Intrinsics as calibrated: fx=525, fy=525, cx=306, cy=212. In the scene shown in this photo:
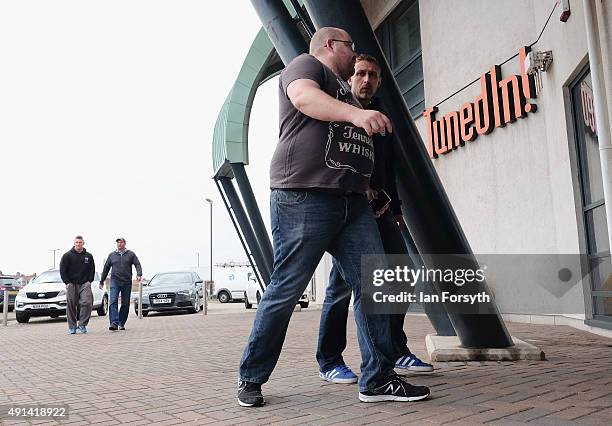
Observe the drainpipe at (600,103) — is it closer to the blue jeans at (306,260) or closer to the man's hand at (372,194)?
the man's hand at (372,194)

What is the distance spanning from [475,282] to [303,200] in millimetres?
1944

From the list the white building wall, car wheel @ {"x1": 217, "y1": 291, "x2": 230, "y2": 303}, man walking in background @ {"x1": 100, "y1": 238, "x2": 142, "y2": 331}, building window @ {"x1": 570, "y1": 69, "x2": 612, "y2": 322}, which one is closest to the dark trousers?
man walking in background @ {"x1": 100, "y1": 238, "x2": 142, "y2": 331}

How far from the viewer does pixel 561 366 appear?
378 cm

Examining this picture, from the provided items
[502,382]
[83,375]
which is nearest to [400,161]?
[502,382]

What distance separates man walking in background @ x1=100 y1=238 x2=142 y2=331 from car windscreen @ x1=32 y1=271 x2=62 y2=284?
5.27m

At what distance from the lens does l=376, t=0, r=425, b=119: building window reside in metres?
12.6

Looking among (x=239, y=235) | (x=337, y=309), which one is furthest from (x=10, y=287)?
(x=337, y=309)

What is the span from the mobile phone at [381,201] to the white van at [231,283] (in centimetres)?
2777

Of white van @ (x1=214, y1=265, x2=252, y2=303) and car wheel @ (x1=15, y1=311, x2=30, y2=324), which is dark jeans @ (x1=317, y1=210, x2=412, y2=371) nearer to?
car wheel @ (x1=15, y1=311, x2=30, y2=324)

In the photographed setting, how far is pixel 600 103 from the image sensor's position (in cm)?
557

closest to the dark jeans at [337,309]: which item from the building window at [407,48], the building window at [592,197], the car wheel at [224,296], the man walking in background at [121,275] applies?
the building window at [592,197]

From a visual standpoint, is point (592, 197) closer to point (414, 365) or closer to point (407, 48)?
point (414, 365)

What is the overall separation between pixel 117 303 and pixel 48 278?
20.9 feet

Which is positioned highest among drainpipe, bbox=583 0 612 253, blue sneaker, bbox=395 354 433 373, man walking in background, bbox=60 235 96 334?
drainpipe, bbox=583 0 612 253
